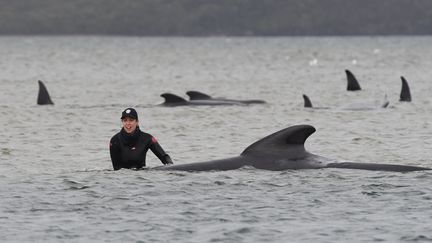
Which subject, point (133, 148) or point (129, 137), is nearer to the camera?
point (129, 137)

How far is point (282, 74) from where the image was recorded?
87812mm

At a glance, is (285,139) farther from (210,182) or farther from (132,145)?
(132,145)

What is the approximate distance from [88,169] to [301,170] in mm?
4796

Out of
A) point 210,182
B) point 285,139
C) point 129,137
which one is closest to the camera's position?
point 210,182

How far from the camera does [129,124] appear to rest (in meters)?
23.2

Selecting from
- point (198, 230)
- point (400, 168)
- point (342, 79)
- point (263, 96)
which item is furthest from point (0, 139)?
point (342, 79)

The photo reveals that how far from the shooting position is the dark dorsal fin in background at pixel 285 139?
22.7 meters

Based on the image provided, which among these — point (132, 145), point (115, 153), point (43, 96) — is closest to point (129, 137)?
point (132, 145)

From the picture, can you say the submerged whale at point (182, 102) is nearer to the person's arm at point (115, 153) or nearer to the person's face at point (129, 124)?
the person's arm at point (115, 153)

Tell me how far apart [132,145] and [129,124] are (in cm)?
55

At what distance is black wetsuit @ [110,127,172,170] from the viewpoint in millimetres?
23469

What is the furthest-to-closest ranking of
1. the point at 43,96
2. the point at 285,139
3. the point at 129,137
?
1. the point at 43,96
2. the point at 129,137
3. the point at 285,139

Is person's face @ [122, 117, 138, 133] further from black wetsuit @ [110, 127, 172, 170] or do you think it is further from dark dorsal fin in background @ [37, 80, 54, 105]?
dark dorsal fin in background @ [37, 80, 54, 105]

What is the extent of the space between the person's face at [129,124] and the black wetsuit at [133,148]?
3.6 inches
